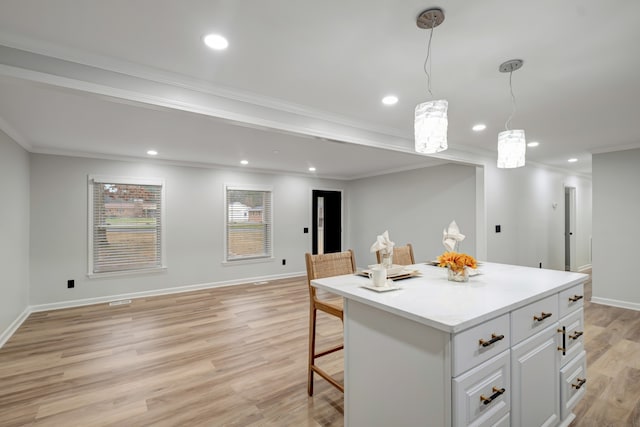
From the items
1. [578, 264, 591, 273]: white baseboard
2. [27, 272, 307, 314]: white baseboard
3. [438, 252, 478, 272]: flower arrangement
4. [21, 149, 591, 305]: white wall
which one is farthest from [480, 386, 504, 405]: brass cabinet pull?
[578, 264, 591, 273]: white baseboard

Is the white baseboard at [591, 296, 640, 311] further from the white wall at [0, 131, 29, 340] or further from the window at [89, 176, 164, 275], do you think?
the white wall at [0, 131, 29, 340]

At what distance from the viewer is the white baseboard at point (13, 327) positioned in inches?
130

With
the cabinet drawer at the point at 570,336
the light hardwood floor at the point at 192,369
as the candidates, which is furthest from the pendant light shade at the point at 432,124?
the light hardwood floor at the point at 192,369

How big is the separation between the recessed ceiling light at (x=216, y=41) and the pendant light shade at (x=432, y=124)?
1.23 meters

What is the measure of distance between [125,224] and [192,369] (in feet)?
10.9

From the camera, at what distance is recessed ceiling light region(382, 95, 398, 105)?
2688 millimetres

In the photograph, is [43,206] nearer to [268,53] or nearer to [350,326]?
[268,53]

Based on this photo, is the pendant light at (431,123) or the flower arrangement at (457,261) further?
the flower arrangement at (457,261)

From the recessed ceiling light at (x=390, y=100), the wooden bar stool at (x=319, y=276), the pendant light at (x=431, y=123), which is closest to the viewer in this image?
the pendant light at (x=431, y=123)

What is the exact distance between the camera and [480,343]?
1306 millimetres

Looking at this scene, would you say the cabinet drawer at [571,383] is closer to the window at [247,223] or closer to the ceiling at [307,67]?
the ceiling at [307,67]

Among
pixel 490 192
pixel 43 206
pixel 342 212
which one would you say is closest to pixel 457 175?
pixel 490 192

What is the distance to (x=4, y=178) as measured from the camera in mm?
3301

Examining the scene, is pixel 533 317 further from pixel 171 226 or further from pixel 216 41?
pixel 171 226
